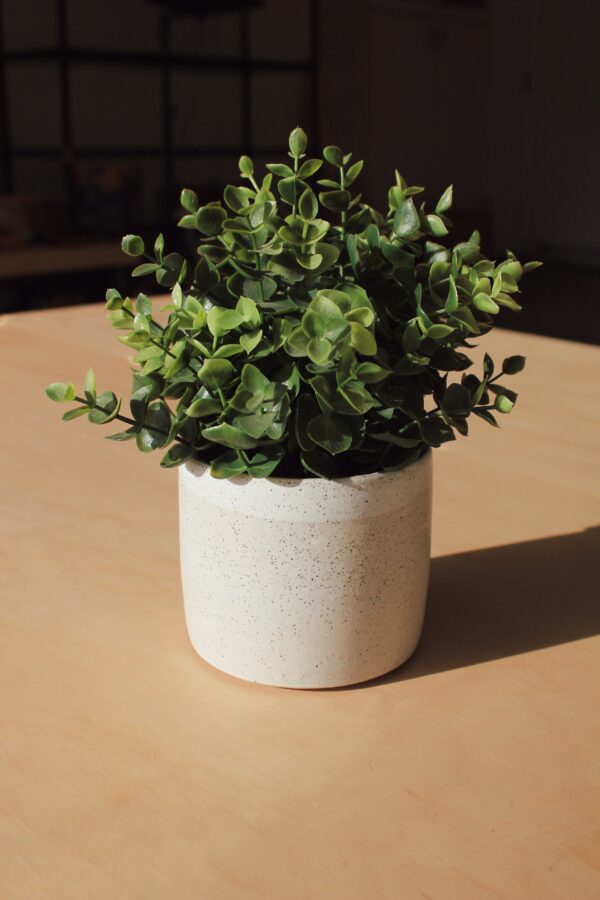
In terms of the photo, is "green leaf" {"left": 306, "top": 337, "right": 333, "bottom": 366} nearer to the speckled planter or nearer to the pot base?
the speckled planter

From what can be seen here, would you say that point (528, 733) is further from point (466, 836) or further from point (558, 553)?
point (558, 553)

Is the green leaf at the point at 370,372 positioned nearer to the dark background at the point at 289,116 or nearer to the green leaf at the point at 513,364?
the green leaf at the point at 513,364

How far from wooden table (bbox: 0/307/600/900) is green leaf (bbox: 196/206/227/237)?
0.83ft

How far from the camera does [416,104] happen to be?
7.42m

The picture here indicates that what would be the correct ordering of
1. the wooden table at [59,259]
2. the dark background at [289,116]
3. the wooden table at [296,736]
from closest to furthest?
the wooden table at [296,736], the wooden table at [59,259], the dark background at [289,116]

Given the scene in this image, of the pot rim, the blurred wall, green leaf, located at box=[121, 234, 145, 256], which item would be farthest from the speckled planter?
the blurred wall

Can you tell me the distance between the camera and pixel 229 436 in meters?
0.54

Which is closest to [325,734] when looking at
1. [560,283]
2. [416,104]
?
[560,283]

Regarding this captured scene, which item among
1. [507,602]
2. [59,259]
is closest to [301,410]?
[507,602]

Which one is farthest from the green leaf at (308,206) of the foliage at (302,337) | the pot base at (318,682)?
the pot base at (318,682)

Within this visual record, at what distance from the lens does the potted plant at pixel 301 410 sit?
1.76 feet

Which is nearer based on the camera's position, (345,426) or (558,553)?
(345,426)

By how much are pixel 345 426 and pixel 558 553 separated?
318 mm

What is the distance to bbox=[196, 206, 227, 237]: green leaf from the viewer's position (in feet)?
1.81
